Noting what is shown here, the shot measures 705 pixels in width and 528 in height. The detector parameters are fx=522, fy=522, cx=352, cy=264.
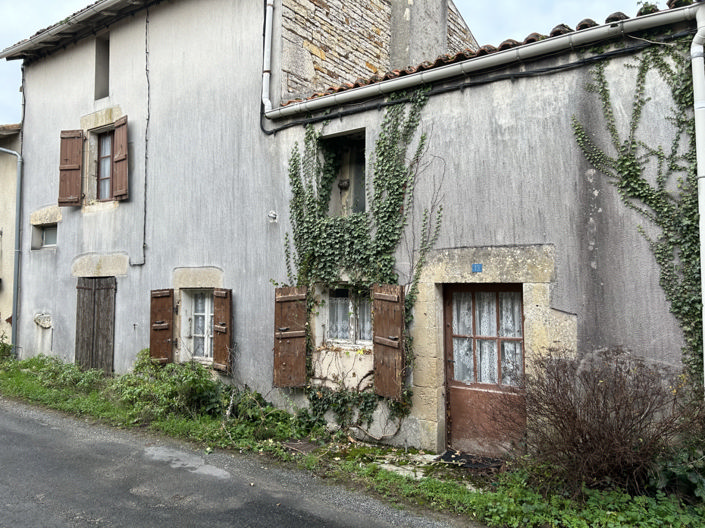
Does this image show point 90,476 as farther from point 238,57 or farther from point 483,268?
point 238,57

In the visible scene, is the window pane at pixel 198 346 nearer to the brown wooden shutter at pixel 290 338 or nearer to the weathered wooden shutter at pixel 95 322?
the weathered wooden shutter at pixel 95 322

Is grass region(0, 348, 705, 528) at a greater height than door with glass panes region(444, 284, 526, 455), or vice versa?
door with glass panes region(444, 284, 526, 455)

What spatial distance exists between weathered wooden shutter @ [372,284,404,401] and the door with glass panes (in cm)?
57

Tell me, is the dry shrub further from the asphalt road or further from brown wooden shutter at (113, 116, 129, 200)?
brown wooden shutter at (113, 116, 129, 200)

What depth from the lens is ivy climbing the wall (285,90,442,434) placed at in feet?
19.4

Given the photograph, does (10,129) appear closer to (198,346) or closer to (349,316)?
(198,346)

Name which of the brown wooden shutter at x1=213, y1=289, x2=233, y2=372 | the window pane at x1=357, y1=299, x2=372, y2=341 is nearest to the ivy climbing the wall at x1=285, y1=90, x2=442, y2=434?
the window pane at x1=357, y1=299, x2=372, y2=341

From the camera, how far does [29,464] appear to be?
5.45 m

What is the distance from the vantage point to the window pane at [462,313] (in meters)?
5.77

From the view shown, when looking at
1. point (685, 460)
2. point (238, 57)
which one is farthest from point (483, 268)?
point (238, 57)

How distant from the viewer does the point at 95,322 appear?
9234mm

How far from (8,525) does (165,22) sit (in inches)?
302

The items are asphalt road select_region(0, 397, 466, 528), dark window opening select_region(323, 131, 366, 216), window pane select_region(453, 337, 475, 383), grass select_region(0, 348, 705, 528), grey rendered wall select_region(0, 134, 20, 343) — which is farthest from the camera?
grey rendered wall select_region(0, 134, 20, 343)

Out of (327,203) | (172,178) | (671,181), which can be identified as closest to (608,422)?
(671,181)
